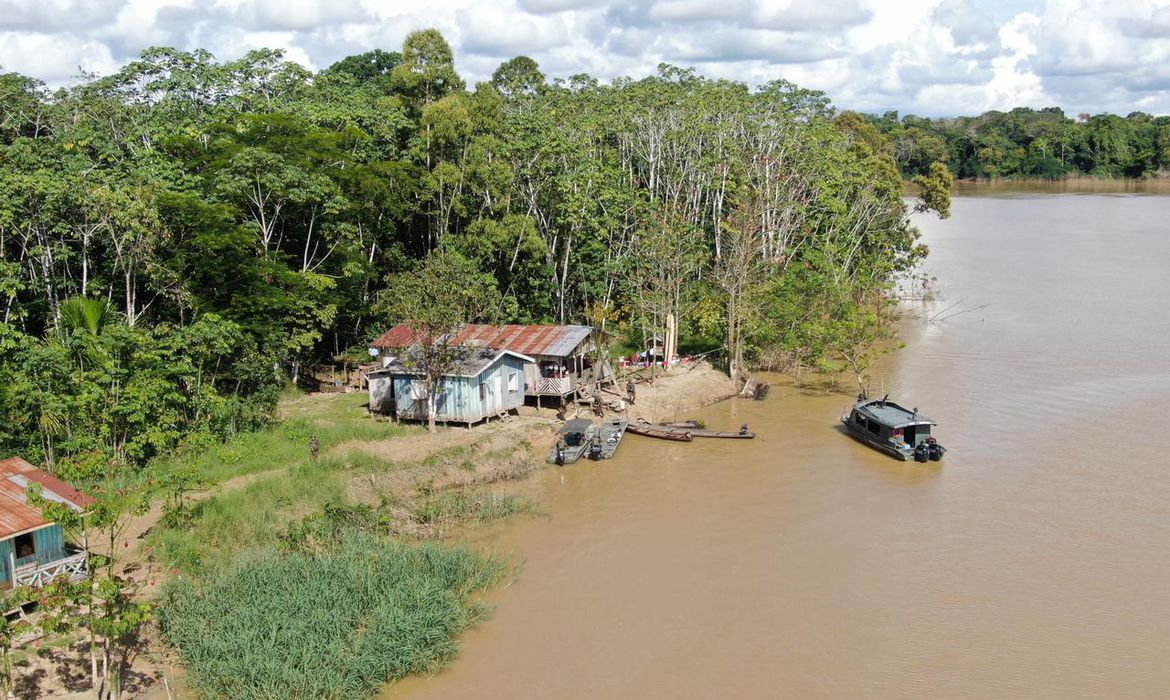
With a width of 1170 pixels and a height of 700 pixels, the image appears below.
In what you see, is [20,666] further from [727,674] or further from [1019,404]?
[1019,404]

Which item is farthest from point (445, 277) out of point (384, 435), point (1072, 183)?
point (1072, 183)

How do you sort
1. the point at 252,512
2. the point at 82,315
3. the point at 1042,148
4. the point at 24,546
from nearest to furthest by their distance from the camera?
1. the point at 24,546
2. the point at 252,512
3. the point at 82,315
4. the point at 1042,148

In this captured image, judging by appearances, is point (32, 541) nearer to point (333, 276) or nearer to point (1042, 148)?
point (333, 276)

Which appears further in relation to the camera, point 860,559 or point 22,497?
point 860,559

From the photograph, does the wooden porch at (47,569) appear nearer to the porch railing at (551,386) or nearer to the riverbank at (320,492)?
the riverbank at (320,492)

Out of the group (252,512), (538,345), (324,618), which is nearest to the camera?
(324,618)

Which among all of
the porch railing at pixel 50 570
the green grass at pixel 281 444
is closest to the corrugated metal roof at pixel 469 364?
the green grass at pixel 281 444

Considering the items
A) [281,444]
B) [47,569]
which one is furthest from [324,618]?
[281,444]
